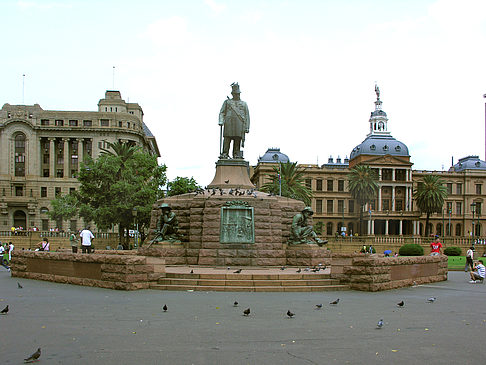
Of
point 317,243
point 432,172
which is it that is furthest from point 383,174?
point 317,243

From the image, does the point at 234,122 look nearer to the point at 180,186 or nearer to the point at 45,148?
the point at 180,186

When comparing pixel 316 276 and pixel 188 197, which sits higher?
pixel 188 197

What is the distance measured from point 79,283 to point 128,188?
3037 cm

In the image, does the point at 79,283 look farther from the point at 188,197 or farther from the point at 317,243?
the point at 317,243

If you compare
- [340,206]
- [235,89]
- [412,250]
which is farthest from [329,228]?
[235,89]

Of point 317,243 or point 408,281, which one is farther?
point 317,243

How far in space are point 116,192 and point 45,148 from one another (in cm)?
4278

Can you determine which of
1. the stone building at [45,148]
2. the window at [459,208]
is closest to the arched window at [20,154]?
the stone building at [45,148]

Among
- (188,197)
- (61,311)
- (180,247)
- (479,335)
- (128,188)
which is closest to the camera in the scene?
(479,335)

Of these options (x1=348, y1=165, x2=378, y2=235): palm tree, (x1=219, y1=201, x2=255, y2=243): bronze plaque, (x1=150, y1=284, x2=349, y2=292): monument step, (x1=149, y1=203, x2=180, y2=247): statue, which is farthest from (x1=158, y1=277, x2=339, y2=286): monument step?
(x1=348, y1=165, x2=378, y2=235): palm tree

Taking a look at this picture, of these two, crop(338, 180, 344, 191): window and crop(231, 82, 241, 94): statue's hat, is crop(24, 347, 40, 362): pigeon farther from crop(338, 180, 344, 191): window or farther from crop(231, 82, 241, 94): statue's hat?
crop(338, 180, 344, 191): window

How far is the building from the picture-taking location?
94.7m

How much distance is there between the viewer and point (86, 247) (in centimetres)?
2158

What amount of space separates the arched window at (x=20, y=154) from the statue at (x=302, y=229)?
72990mm
